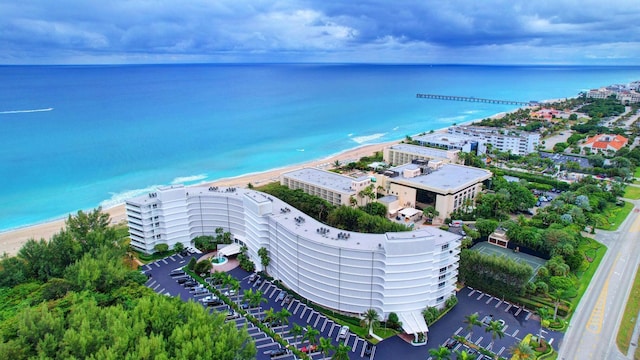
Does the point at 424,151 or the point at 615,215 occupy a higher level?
the point at 424,151

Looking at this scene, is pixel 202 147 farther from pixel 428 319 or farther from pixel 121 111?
pixel 428 319

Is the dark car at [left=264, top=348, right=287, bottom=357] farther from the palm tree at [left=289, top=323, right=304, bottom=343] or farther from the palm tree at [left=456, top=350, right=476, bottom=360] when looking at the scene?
the palm tree at [left=456, top=350, right=476, bottom=360]

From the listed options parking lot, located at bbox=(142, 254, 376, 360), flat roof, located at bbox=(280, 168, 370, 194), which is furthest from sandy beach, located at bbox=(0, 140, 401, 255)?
parking lot, located at bbox=(142, 254, 376, 360)

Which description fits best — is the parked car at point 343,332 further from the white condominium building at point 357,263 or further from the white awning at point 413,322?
the white awning at point 413,322

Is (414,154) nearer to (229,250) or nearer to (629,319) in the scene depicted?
(229,250)

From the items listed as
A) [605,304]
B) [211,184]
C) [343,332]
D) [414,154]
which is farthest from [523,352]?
[211,184]

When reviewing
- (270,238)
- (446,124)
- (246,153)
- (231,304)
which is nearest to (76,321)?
(231,304)

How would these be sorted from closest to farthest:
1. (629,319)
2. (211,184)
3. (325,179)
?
(629,319)
(325,179)
(211,184)
